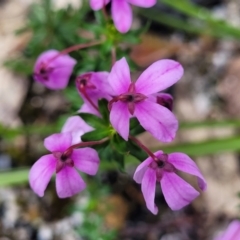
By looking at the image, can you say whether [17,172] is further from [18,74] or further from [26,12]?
[26,12]

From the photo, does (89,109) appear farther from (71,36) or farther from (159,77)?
(71,36)

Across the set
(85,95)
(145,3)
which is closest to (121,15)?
→ (145,3)

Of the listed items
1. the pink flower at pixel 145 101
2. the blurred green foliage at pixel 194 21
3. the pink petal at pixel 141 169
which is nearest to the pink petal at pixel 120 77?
the pink flower at pixel 145 101

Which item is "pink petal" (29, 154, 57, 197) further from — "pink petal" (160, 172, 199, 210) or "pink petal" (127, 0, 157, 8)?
"pink petal" (127, 0, 157, 8)

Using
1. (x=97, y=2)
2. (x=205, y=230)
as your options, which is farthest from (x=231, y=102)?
(x=97, y=2)

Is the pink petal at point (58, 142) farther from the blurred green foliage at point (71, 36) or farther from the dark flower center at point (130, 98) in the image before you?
the blurred green foliage at point (71, 36)

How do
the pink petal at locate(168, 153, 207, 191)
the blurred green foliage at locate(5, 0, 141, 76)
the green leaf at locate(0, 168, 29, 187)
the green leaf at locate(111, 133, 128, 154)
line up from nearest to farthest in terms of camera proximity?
the pink petal at locate(168, 153, 207, 191), the green leaf at locate(111, 133, 128, 154), the blurred green foliage at locate(5, 0, 141, 76), the green leaf at locate(0, 168, 29, 187)

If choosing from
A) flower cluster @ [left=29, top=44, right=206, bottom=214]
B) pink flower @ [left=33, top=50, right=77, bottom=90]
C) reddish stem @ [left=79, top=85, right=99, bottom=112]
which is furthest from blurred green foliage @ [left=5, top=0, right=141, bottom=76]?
flower cluster @ [left=29, top=44, right=206, bottom=214]
